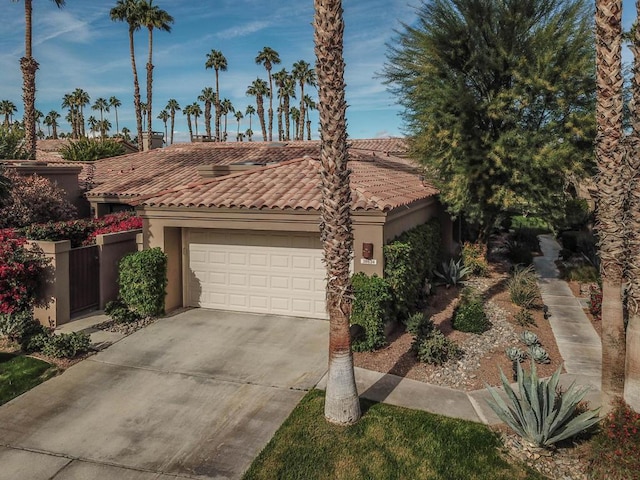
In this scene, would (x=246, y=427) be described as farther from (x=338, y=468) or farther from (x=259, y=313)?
(x=259, y=313)

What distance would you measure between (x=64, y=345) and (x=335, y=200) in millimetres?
7138

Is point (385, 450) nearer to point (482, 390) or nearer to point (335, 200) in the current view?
point (482, 390)

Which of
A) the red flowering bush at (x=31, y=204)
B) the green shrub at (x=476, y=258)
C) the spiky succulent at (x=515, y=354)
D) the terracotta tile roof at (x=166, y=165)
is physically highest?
the terracotta tile roof at (x=166, y=165)

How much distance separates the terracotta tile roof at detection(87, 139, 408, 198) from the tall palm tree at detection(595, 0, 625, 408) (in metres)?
15.6

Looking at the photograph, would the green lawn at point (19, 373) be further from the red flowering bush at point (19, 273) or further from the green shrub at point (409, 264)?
the green shrub at point (409, 264)

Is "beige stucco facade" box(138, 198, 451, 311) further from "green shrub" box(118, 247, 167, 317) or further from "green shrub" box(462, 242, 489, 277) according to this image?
"green shrub" box(462, 242, 489, 277)

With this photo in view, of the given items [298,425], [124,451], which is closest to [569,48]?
[298,425]

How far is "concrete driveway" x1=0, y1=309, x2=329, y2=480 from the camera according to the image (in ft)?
22.8

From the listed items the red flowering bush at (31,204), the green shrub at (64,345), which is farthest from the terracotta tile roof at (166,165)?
the green shrub at (64,345)

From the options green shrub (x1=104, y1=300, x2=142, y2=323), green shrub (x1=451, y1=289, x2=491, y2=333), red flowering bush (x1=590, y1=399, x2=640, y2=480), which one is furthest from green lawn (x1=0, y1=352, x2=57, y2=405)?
red flowering bush (x1=590, y1=399, x2=640, y2=480)

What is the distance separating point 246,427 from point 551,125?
13.5m

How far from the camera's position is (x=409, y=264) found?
12953 millimetres

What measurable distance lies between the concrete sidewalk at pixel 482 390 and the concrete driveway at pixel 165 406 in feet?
4.22

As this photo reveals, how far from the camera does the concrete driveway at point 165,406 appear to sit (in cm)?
696
